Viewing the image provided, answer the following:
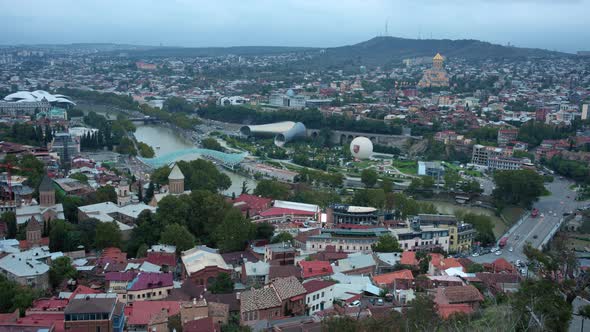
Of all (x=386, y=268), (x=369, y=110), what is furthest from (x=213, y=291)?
(x=369, y=110)

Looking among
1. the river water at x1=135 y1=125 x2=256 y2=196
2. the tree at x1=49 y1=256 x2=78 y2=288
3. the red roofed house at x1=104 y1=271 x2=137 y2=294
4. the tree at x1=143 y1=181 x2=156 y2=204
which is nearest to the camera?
the red roofed house at x1=104 y1=271 x2=137 y2=294

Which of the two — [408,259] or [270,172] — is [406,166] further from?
[408,259]

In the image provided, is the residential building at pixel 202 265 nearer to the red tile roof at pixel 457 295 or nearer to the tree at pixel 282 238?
the tree at pixel 282 238

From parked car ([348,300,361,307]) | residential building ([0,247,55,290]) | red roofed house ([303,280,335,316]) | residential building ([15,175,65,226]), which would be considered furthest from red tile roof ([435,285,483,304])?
residential building ([15,175,65,226])

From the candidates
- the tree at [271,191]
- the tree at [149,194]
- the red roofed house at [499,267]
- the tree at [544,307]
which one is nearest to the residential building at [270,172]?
the tree at [271,191]

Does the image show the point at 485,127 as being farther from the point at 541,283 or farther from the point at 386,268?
the point at 541,283

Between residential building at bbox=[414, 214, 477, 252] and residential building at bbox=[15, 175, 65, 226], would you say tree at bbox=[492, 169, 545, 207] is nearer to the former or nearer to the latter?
residential building at bbox=[414, 214, 477, 252]
